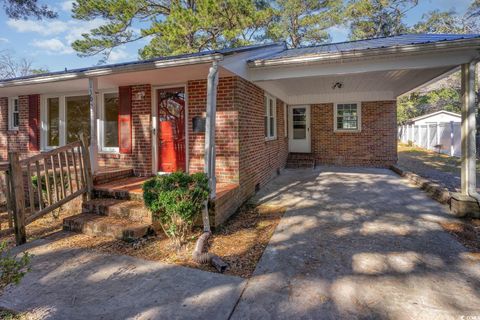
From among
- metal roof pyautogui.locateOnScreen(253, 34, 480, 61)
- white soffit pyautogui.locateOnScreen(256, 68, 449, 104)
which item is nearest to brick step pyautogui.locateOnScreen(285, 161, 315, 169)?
white soffit pyautogui.locateOnScreen(256, 68, 449, 104)

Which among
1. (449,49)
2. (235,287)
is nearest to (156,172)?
(235,287)

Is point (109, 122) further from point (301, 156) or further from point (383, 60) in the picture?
point (301, 156)

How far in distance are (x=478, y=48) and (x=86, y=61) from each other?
53.1 feet

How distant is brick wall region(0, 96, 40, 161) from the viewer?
320 inches

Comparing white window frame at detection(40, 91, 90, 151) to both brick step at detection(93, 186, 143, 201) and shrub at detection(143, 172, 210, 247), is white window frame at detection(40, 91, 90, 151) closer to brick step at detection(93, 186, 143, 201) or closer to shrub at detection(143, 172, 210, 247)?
brick step at detection(93, 186, 143, 201)

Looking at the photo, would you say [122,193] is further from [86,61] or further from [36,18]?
[86,61]

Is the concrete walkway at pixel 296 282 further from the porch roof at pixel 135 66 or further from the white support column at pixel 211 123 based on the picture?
the porch roof at pixel 135 66

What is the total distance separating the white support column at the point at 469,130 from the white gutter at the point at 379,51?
1.72ft

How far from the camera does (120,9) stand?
12.8 m

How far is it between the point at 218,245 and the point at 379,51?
4.33 meters

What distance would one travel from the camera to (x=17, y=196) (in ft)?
13.3

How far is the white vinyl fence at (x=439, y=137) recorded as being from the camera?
565 inches

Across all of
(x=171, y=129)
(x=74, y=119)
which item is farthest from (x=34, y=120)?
(x=171, y=129)

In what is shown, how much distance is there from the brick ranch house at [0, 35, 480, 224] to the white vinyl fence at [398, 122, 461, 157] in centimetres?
726
